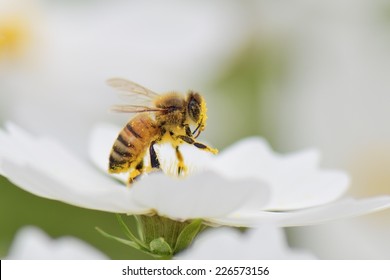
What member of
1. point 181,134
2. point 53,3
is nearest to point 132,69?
point 53,3

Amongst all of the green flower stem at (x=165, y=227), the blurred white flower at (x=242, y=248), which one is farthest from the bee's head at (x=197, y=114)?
the blurred white flower at (x=242, y=248)

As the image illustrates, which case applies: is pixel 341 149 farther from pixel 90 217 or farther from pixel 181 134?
pixel 181 134

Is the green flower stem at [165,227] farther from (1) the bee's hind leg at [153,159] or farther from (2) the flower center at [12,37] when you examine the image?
(2) the flower center at [12,37]

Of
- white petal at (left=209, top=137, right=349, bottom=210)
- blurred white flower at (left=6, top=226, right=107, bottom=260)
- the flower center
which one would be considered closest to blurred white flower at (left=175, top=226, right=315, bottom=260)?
blurred white flower at (left=6, top=226, right=107, bottom=260)

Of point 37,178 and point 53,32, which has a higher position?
point 53,32

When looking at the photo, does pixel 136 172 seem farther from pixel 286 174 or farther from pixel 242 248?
pixel 242 248

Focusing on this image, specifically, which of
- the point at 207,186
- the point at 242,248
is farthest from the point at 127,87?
the point at 242,248
